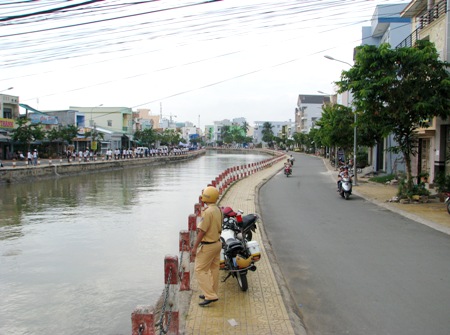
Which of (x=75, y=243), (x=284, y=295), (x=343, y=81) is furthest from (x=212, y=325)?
(x=343, y=81)

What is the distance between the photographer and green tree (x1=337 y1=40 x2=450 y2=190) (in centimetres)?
1562

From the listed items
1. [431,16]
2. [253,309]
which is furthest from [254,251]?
[431,16]

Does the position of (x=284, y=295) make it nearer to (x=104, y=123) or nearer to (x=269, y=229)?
(x=269, y=229)

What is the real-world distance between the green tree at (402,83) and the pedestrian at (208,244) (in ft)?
37.3

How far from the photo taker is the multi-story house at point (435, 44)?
1798 cm

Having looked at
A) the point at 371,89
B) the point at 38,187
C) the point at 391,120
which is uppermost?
the point at 371,89

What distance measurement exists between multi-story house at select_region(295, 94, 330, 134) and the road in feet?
297

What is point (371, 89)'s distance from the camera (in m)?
15.9

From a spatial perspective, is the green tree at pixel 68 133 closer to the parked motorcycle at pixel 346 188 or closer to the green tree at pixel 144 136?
the green tree at pixel 144 136

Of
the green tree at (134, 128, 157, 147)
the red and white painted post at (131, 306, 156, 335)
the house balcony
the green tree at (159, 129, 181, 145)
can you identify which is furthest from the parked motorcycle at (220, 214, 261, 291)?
the green tree at (159, 129, 181, 145)

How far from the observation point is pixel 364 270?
7949 mm

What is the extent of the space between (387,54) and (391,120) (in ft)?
8.12

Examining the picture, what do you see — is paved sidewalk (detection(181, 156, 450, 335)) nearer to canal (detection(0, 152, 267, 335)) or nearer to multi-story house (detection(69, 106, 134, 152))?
canal (detection(0, 152, 267, 335))

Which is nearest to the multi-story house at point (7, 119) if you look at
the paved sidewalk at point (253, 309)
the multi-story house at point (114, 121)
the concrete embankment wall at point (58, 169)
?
the concrete embankment wall at point (58, 169)
